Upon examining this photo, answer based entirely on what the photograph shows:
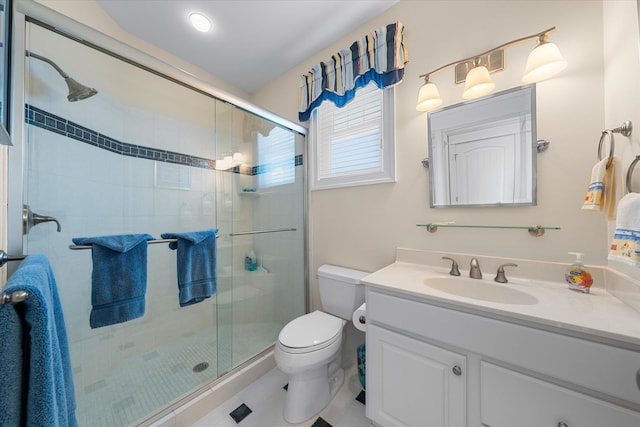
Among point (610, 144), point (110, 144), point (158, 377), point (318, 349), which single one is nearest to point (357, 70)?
point (610, 144)

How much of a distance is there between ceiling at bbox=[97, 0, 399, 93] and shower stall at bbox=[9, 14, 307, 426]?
0.52m

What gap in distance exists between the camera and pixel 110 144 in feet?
4.55

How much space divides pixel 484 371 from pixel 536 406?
15cm

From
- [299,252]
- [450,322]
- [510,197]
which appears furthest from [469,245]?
[299,252]

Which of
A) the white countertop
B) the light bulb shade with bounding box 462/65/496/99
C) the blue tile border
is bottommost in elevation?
the white countertop

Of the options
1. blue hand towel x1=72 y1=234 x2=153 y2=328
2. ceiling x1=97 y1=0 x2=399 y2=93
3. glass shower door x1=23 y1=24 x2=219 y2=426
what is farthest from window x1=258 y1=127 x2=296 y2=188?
blue hand towel x1=72 y1=234 x2=153 y2=328

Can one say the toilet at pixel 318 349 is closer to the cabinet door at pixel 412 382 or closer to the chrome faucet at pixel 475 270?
the cabinet door at pixel 412 382

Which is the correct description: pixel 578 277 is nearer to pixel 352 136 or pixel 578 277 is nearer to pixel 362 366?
pixel 362 366

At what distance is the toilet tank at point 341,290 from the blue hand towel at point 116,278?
1.06m

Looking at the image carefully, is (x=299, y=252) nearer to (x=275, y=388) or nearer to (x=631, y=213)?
(x=275, y=388)

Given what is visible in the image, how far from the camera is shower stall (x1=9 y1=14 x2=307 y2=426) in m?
1.07

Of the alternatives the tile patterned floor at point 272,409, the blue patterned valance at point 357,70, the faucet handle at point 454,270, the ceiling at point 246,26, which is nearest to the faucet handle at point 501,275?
the faucet handle at point 454,270

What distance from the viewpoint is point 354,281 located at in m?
1.46

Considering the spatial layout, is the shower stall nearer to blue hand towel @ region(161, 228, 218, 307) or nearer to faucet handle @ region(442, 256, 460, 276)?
blue hand towel @ region(161, 228, 218, 307)
